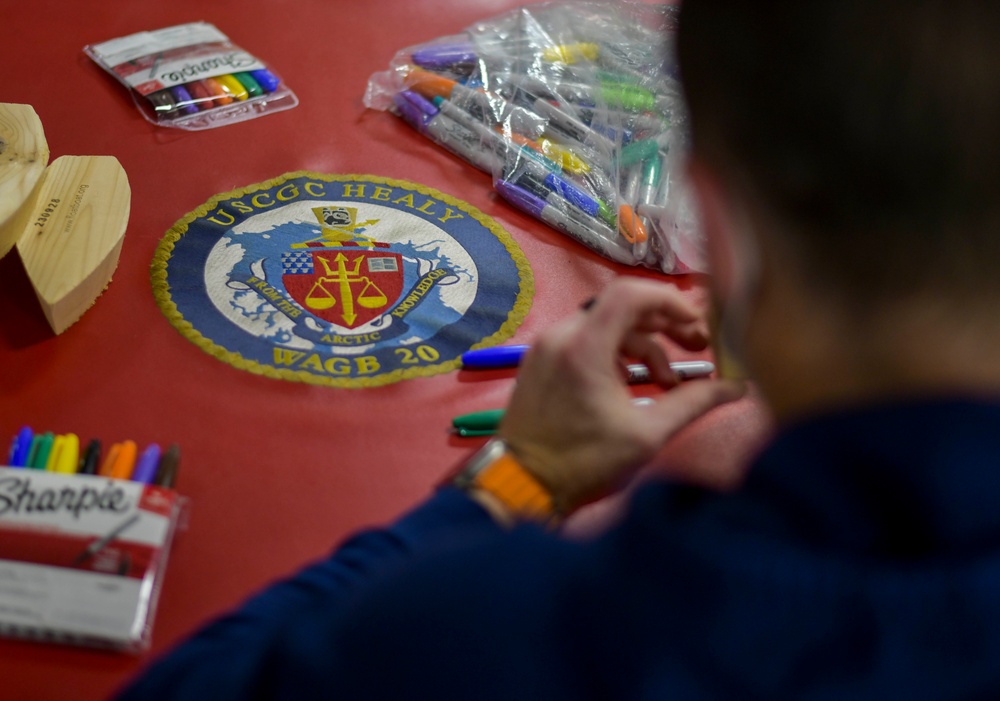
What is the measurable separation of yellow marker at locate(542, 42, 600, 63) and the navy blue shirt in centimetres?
101

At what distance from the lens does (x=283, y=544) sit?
2.38 ft

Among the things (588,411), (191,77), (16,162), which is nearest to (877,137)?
(588,411)

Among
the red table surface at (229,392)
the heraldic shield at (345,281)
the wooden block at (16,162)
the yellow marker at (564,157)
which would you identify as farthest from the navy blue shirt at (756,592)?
the yellow marker at (564,157)

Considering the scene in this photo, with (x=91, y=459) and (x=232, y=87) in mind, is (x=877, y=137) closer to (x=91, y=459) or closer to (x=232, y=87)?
(x=91, y=459)

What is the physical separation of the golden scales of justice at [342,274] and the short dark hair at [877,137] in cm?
58

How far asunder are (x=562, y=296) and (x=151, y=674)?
1.90 feet

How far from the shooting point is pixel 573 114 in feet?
4.03

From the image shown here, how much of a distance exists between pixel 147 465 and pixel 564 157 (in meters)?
0.63

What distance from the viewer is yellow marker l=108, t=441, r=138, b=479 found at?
2.42 feet

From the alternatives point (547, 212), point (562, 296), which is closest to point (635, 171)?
point (547, 212)

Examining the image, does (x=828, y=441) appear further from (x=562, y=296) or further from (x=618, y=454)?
(x=562, y=296)

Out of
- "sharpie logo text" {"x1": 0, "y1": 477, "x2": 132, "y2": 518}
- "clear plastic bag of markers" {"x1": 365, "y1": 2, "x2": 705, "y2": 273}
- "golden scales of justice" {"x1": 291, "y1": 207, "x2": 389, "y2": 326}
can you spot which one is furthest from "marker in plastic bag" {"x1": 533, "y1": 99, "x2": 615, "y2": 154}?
"sharpie logo text" {"x1": 0, "y1": 477, "x2": 132, "y2": 518}

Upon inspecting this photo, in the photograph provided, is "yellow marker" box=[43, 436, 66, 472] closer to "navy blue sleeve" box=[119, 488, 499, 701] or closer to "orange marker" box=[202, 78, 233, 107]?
"navy blue sleeve" box=[119, 488, 499, 701]

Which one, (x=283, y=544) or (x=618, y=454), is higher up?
(x=618, y=454)
